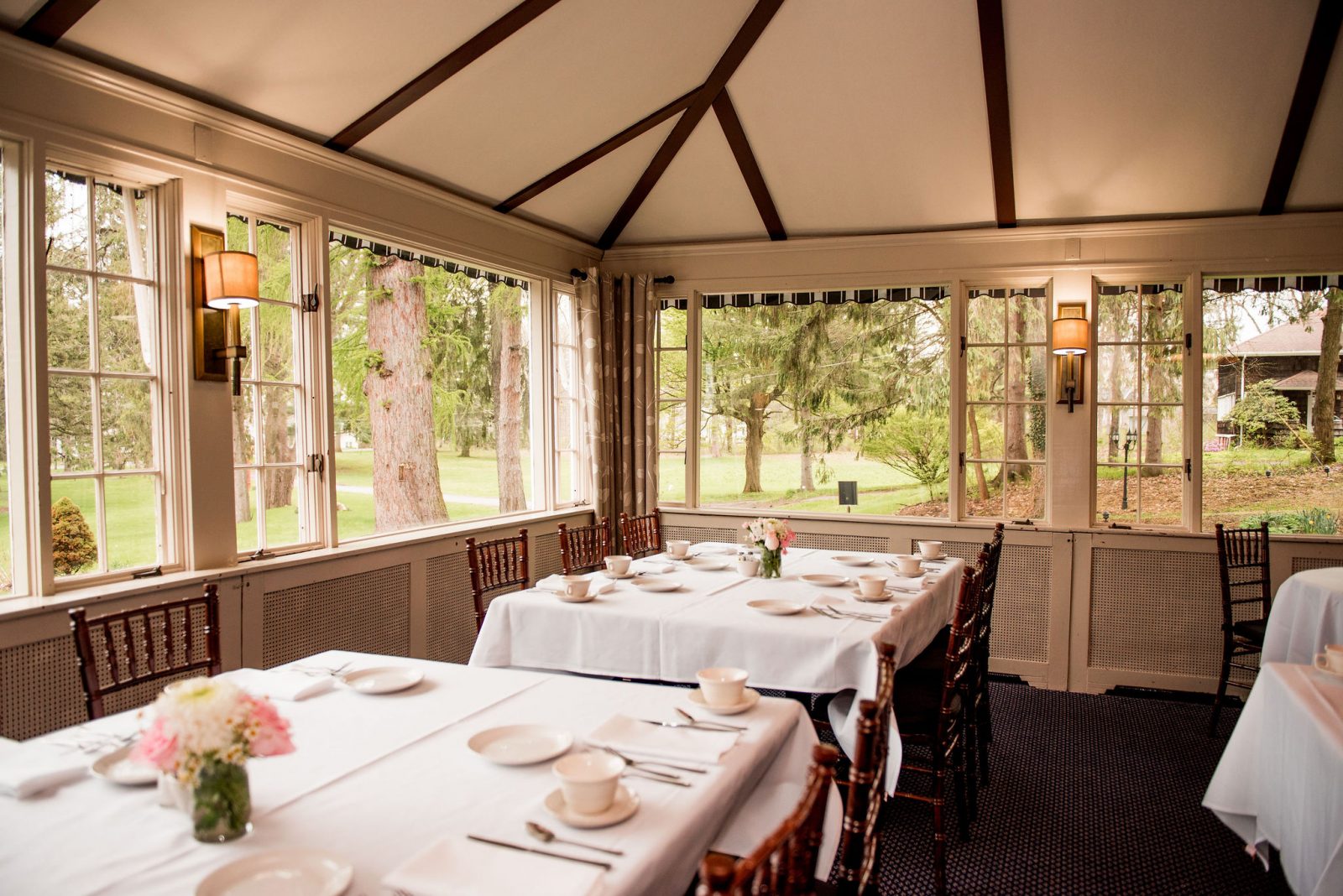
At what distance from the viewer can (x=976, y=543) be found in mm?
5273

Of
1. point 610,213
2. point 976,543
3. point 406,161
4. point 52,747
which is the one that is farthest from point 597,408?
point 52,747

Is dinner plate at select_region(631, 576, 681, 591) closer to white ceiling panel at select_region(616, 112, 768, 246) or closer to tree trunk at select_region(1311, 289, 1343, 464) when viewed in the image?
white ceiling panel at select_region(616, 112, 768, 246)

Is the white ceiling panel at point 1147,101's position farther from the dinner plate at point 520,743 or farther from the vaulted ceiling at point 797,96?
the dinner plate at point 520,743

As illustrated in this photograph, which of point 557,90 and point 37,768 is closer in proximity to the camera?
point 37,768

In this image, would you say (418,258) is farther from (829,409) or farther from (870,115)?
(829,409)

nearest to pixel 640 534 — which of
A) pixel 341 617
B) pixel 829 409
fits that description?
pixel 341 617

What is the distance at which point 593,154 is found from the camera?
4.98m

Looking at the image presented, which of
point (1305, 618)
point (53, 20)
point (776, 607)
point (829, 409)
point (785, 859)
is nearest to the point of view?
point (785, 859)

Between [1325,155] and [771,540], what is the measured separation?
12.0ft

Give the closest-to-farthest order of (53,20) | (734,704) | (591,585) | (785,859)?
(785,859), (734,704), (53,20), (591,585)

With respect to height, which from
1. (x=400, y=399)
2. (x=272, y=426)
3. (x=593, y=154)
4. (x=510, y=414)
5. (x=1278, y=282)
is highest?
(x=593, y=154)

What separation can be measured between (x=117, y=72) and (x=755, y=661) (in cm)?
303

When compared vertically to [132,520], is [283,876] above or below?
below

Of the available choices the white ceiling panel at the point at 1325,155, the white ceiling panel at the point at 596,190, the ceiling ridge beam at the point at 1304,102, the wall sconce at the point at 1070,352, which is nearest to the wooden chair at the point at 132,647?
the white ceiling panel at the point at 596,190
